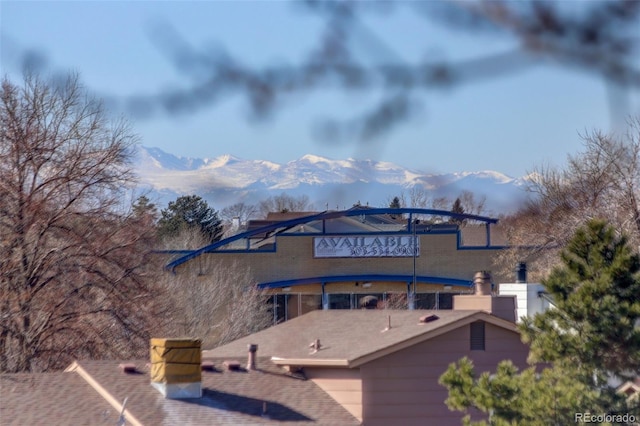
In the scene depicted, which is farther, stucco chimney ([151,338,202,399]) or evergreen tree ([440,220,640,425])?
stucco chimney ([151,338,202,399])

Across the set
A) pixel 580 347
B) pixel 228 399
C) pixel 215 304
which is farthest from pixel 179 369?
pixel 215 304

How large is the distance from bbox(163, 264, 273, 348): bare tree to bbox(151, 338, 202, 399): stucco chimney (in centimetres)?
1092

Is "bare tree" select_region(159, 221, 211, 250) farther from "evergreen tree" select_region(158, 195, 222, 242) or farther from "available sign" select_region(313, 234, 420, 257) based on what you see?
"available sign" select_region(313, 234, 420, 257)

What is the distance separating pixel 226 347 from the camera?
25125mm

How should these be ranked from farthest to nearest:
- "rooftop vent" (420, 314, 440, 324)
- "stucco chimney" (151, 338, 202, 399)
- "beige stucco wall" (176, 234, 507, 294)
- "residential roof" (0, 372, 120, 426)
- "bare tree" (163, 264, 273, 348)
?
1. "bare tree" (163, 264, 273, 348)
2. "beige stucco wall" (176, 234, 507, 294)
3. "rooftop vent" (420, 314, 440, 324)
4. "stucco chimney" (151, 338, 202, 399)
5. "residential roof" (0, 372, 120, 426)

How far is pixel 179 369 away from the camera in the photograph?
19.8m

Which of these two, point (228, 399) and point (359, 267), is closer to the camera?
point (228, 399)

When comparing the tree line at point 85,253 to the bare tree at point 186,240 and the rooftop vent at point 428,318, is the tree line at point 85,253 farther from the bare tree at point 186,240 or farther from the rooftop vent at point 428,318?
the rooftop vent at point 428,318

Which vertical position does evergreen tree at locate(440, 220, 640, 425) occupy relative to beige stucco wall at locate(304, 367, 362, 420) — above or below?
above

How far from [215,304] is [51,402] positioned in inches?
516

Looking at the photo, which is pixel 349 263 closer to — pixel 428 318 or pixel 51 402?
pixel 428 318

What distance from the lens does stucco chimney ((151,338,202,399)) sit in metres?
19.6

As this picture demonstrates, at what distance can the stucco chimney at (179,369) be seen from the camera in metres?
19.6

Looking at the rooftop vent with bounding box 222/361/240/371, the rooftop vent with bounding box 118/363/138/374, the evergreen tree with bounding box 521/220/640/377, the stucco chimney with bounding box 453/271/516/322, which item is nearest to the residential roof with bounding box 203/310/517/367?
the stucco chimney with bounding box 453/271/516/322
